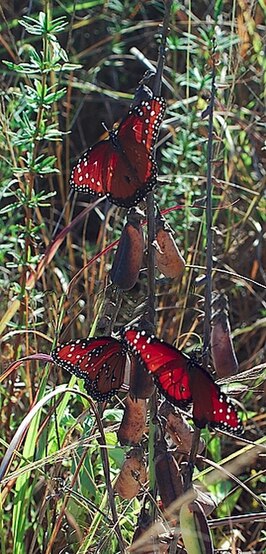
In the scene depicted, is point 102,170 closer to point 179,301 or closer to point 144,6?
point 179,301

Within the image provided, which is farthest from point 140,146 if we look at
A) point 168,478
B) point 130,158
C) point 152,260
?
point 168,478

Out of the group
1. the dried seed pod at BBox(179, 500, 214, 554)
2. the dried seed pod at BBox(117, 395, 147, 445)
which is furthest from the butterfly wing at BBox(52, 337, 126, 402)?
the dried seed pod at BBox(179, 500, 214, 554)

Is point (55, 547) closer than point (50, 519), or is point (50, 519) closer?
point (50, 519)

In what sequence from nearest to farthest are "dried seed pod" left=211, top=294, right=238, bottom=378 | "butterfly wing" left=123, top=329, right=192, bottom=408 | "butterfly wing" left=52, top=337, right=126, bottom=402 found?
"butterfly wing" left=123, top=329, right=192, bottom=408 → "butterfly wing" left=52, top=337, right=126, bottom=402 → "dried seed pod" left=211, top=294, right=238, bottom=378

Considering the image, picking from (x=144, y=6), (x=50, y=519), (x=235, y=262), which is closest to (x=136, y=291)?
(x=235, y=262)

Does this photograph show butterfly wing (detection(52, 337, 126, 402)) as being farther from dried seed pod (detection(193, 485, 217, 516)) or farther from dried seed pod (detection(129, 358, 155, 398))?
dried seed pod (detection(193, 485, 217, 516))

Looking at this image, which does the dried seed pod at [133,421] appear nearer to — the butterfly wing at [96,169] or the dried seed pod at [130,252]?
the dried seed pod at [130,252]

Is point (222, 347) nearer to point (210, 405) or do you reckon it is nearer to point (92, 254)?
point (210, 405)
